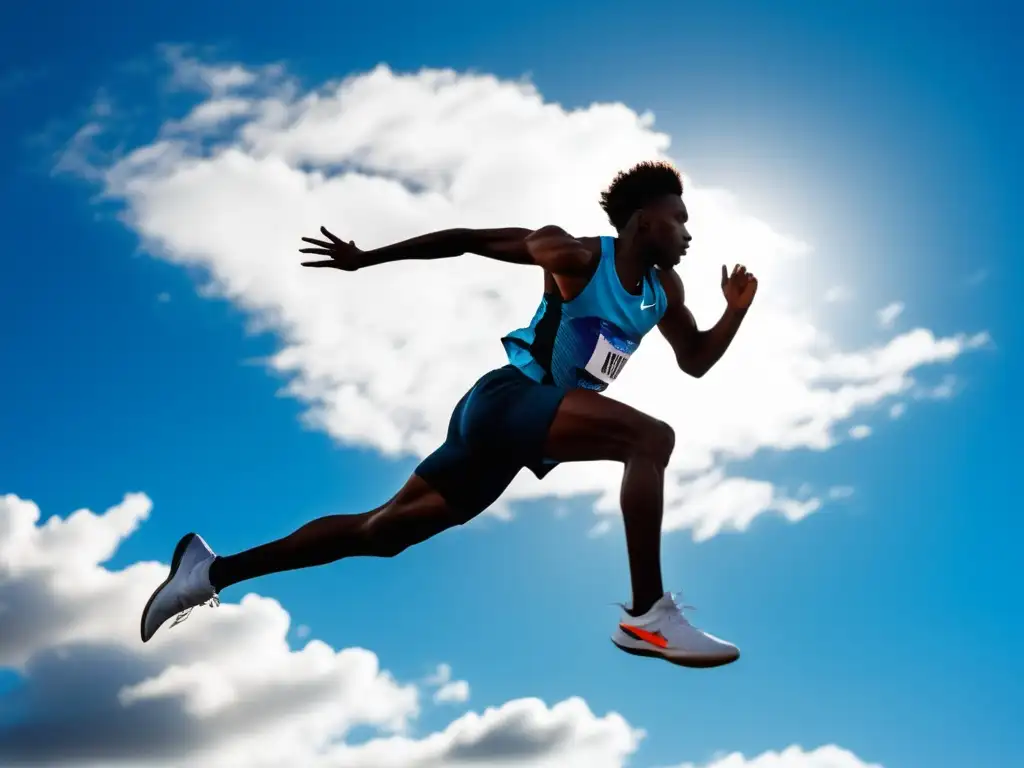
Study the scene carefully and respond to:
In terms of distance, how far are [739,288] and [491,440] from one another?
2019 millimetres

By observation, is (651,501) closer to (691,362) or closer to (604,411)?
(604,411)

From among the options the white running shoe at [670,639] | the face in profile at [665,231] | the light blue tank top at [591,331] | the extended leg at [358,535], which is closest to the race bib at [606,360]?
the light blue tank top at [591,331]

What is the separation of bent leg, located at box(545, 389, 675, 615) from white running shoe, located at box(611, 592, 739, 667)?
69mm

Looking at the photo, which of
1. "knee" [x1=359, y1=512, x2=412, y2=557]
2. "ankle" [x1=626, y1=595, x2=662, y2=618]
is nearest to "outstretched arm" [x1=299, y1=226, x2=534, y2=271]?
"knee" [x1=359, y1=512, x2=412, y2=557]

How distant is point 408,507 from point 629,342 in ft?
5.69

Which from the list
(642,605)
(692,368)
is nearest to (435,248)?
(692,368)

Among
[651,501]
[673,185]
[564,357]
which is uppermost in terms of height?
[673,185]

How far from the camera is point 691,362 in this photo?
7.52 metres

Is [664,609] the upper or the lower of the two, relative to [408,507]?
lower

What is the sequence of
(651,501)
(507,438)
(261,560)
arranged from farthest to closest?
(261,560) < (507,438) < (651,501)

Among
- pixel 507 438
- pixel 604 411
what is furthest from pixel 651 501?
pixel 507 438

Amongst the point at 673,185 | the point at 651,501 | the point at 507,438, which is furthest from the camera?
the point at 673,185

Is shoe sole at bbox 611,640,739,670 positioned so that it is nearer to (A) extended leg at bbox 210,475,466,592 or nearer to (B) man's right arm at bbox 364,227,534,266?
(A) extended leg at bbox 210,475,466,592

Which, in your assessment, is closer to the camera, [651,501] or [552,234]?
[651,501]
